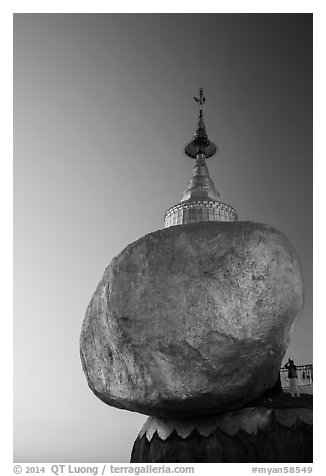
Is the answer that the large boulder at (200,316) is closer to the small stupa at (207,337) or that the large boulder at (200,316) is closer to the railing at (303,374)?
the small stupa at (207,337)

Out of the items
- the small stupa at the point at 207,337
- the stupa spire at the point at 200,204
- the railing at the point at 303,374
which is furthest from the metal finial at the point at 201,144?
the small stupa at the point at 207,337

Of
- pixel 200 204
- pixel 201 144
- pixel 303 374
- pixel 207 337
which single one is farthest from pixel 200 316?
pixel 201 144

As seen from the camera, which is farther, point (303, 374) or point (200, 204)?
point (200, 204)

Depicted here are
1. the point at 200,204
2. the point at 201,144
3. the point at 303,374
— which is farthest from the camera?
the point at 201,144

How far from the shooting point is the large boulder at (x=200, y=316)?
759 centimetres

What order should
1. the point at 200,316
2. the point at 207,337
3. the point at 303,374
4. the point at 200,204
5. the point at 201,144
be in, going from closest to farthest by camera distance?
the point at 207,337 → the point at 200,316 → the point at 303,374 → the point at 200,204 → the point at 201,144

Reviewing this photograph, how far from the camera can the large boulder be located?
7.59 m

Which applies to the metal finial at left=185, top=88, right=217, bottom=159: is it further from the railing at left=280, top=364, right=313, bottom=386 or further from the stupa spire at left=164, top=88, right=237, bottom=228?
the railing at left=280, top=364, right=313, bottom=386

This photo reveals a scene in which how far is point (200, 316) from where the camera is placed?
7688mm

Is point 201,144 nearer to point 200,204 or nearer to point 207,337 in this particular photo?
point 200,204

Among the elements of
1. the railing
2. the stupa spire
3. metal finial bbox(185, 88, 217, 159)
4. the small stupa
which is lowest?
the railing

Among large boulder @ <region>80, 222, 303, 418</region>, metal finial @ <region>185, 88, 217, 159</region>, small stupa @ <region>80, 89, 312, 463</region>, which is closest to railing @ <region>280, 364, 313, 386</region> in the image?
small stupa @ <region>80, 89, 312, 463</region>
